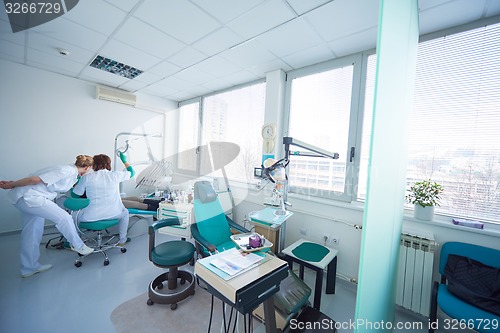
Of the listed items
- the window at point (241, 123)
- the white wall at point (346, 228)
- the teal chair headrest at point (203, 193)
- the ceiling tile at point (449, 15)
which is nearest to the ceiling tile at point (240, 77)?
the window at point (241, 123)

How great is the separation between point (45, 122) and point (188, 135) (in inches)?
94.3

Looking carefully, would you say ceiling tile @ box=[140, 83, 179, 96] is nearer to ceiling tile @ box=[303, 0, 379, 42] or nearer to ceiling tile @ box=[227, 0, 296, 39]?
ceiling tile @ box=[227, 0, 296, 39]

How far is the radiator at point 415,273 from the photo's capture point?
1.71 m

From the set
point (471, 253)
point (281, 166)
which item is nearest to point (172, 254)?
point (281, 166)

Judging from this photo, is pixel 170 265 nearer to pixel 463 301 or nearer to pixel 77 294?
pixel 77 294

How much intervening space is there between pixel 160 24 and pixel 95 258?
9.77ft

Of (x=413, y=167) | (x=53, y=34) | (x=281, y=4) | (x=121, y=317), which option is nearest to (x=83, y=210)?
(x=121, y=317)

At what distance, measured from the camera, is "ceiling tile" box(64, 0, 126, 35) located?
68.9 inches

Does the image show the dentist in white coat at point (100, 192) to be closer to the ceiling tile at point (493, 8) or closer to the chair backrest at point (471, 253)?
the chair backrest at point (471, 253)

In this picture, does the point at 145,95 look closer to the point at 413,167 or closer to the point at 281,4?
the point at 281,4

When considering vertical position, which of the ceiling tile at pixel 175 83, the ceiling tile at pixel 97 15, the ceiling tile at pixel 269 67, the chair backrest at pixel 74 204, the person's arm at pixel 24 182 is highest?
the ceiling tile at pixel 269 67

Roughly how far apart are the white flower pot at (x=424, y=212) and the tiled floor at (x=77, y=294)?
92cm

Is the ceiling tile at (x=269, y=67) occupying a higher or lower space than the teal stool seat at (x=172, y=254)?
higher

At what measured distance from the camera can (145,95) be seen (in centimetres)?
426
